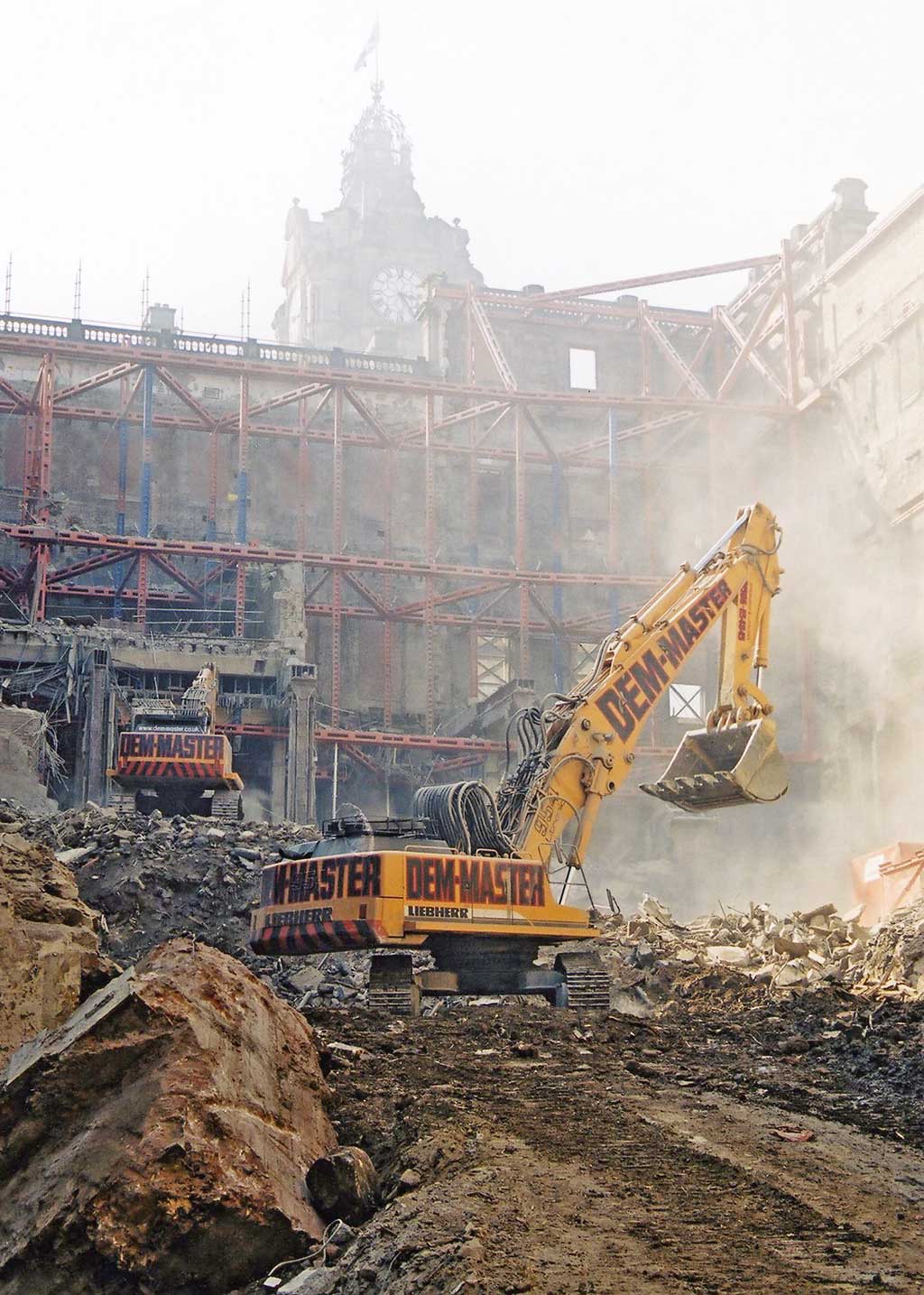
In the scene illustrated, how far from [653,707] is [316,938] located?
4.18 meters

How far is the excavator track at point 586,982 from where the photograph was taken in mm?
13578

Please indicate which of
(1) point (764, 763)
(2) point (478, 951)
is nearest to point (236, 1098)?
(2) point (478, 951)

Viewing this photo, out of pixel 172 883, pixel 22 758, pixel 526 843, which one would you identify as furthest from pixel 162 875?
pixel 22 758

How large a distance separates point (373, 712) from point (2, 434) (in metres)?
15.0

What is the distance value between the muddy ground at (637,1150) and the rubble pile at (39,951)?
5.41 ft

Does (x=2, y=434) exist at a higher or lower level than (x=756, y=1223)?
higher

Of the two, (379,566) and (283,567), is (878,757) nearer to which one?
(379,566)

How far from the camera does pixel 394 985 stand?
43.0ft

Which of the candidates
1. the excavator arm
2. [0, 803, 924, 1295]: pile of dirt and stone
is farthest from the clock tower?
[0, 803, 924, 1295]: pile of dirt and stone

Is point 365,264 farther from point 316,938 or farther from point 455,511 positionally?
point 316,938

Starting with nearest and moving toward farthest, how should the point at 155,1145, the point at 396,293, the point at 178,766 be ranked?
1. the point at 155,1145
2. the point at 178,766
3. the point at 396,293

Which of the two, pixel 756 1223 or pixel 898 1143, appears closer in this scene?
pixel 756 1223

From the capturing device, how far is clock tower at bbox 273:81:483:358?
266 ft

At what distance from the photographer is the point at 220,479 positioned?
1938 inches
